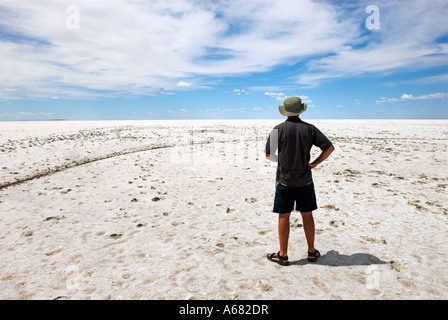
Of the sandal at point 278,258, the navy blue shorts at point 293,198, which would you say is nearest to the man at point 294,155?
the navy blue shorts at point 293,198

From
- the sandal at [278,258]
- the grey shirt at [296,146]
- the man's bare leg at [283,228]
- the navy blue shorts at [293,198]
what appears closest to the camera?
the grey shirt at [296,146]

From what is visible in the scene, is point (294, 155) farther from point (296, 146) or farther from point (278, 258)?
point (278, 258)

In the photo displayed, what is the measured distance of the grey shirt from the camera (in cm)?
450

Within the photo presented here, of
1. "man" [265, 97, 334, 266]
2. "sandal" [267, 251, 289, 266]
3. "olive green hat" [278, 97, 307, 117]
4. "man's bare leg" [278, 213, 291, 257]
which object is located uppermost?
"olive green hat" [278, 97, 307, 117]

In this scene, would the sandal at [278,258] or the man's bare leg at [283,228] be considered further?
the sandal at [278,258]

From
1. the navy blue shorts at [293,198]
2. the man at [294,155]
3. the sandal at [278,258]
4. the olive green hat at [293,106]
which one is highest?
the olive green hat at [293,106]

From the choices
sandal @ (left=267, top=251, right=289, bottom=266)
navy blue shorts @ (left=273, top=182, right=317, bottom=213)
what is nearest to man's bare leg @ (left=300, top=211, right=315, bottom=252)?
navy blue shorts @ (left=273, top=182, right=317, bottom=213)

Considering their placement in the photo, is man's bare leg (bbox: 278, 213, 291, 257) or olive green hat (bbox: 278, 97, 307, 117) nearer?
olive green hat (bbox: 278, 97, 307, 117)

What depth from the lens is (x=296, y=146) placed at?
4.55 meters

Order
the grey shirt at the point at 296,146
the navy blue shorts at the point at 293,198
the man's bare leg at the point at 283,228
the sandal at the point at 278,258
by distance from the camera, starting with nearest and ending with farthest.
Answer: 1. the grey shirt at the point at 296,146
2. the navy blue shorts at the point at 293,198
3. the man's bare leg at the point at 283,228
4. the sandal at the point at 278,258

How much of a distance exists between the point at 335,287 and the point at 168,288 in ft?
9.77

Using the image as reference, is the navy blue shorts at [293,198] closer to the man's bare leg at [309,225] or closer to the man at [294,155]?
the man at [294,155]

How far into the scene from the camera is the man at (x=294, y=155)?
452 cm

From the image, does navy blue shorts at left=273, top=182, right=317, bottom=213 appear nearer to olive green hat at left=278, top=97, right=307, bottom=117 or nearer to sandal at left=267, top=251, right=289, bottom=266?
sandal at left=267, top=251, right=289, bottom=266
